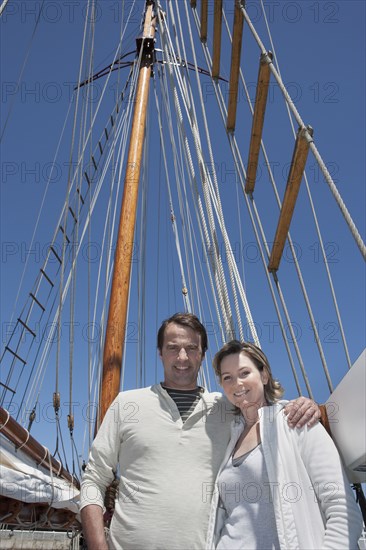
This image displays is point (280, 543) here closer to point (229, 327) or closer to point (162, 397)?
point (162, 397)

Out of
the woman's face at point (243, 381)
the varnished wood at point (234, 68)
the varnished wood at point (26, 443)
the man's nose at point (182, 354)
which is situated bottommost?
the woman's face at point (243, 381)

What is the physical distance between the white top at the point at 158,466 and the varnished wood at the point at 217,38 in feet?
26.0

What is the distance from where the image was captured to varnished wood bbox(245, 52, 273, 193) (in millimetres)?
5637

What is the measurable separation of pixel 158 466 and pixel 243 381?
20.6 inches


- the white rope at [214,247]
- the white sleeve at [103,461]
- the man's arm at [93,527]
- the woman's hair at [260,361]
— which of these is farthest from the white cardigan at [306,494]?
the white rope at [214,247]

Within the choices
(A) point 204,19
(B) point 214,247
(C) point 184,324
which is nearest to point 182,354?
(C) point 184,324

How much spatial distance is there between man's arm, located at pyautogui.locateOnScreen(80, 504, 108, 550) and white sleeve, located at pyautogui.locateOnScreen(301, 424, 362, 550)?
887 mm

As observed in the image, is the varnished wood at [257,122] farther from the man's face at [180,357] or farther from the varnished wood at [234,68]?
the man's face at [180,357]

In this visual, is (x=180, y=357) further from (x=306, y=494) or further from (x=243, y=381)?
(x=306, y=494)

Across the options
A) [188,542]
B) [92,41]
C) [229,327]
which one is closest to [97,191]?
[92,41]

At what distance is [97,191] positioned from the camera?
33.2ft

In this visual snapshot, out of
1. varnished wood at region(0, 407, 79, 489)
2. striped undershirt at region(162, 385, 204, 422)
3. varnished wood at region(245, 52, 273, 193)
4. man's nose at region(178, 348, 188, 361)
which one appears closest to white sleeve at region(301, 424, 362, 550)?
striped undershirt at region(162, 385, 204, 422)

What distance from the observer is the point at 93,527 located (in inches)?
76.9

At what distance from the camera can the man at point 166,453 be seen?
190 centimetres
